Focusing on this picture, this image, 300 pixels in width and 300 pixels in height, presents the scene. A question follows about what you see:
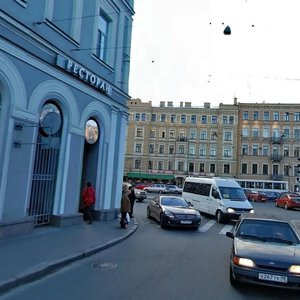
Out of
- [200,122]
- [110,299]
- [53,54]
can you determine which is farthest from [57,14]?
[200,122]

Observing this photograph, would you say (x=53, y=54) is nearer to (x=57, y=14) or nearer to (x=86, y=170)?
(x=57, y=14)

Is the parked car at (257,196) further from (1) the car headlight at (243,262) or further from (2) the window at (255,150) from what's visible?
(1) the car headlight at (243,262)

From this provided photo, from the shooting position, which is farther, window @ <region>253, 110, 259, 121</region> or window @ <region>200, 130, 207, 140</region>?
window @ <region>200, 130, 207, 140</region>

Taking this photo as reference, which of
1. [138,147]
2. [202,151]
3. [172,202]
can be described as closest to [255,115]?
[202,151]

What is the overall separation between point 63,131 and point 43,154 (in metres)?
1.32

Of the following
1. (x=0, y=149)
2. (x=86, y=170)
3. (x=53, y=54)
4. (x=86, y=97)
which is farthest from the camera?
(x=86, y=170)

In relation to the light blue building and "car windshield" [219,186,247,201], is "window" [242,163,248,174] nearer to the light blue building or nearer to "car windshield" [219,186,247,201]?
"car windshield" [219,186,247,201]

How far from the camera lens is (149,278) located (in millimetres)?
7625

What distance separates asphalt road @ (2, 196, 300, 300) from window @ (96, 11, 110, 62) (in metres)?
8.54

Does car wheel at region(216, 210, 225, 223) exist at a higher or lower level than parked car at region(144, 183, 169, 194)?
lower

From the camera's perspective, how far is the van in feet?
60.7

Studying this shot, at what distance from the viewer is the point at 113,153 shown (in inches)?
664

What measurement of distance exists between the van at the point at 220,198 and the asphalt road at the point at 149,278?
6827 millimetres

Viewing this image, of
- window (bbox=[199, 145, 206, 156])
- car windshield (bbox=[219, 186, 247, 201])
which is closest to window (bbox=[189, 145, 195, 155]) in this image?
window (bbox=[199, 145, 206, 156])
